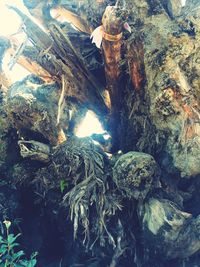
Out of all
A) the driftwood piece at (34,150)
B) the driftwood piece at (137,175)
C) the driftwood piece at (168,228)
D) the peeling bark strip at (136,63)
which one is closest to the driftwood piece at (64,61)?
the peeling bark strip at (136,63)

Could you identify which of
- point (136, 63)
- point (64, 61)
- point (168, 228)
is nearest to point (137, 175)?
point (168, 228)

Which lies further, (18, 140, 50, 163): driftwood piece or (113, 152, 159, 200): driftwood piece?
(18, 140, 50, 163): driftwood piece

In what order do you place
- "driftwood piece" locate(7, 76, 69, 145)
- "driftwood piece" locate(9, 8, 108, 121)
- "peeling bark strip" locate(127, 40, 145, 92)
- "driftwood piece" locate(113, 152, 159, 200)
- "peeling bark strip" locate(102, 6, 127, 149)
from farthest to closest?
"driftwood piece" locate(7, 76, 69, 145) < "driftwood piece" locate(9, 8, 108, 121) < "driftwood piece" locate(113, 152, 159, 200) < "peeling bark strip" locate(127, 40, 145, 92) < "peeling bark strip" locate(102, 6, 127, 149)

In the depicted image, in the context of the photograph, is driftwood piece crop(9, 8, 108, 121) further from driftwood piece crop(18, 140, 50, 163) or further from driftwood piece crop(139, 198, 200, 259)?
driftwood piece crop(139, 198, 200, 259)

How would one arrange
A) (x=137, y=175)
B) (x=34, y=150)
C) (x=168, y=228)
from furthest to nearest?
(x=34, y=150) → (x=137, y=175) → (x=168, y=228)

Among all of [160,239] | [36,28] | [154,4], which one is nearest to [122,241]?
[160,239]

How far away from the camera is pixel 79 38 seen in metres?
6.07

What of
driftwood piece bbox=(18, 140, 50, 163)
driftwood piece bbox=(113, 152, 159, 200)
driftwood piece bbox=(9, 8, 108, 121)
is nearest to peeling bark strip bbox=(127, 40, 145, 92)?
driftwood piece bbox=(9, 8, 108, 121)

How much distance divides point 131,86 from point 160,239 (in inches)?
105

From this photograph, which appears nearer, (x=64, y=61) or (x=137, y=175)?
(x=137, y=175)

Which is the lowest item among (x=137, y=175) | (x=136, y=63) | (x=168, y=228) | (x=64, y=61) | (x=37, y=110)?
(x=168, y=228)

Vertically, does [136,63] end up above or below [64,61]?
above

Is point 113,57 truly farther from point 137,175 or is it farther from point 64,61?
point 137,175

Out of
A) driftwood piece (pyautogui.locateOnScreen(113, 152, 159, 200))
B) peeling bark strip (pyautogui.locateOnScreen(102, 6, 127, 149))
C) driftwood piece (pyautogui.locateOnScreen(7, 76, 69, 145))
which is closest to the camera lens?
peeling bark strip (pyautogui.locateOnScreen(102, 6, 127, 149))
